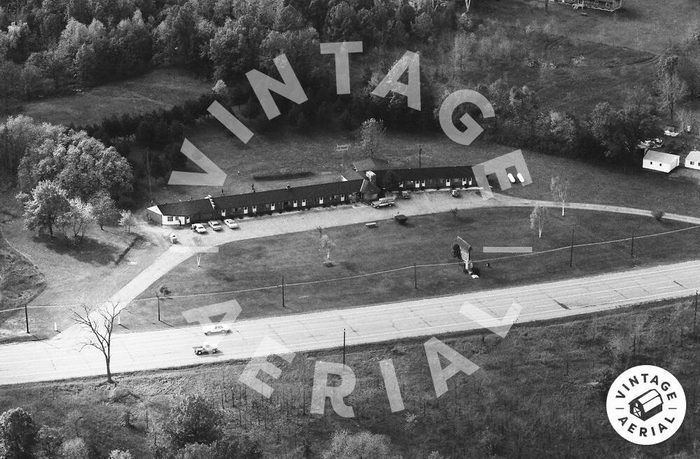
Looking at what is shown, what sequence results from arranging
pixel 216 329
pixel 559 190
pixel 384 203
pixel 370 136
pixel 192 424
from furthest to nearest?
pixel 370 136
pixel 384 203
pixel 559 190
pixel 216 329
pixel 192 424

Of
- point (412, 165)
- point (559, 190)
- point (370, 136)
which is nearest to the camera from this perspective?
point (559, 190)

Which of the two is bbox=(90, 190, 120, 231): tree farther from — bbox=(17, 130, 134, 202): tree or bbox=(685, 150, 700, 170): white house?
bbox=(685, 150, 700, 170): white house

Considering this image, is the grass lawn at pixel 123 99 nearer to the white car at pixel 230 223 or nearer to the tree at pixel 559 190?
the white car at pixel 230 223

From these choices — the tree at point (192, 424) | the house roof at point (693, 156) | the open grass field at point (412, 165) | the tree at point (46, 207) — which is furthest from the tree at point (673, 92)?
the tree at point (192, 424)

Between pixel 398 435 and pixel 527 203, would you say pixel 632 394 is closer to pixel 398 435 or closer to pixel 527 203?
pixel 398 435

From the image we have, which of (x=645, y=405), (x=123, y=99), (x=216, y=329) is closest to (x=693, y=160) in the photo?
(x=645, y=405)

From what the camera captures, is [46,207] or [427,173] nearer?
[46,207]

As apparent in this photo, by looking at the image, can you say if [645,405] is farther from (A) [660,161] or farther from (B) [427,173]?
(A) [660,161]
